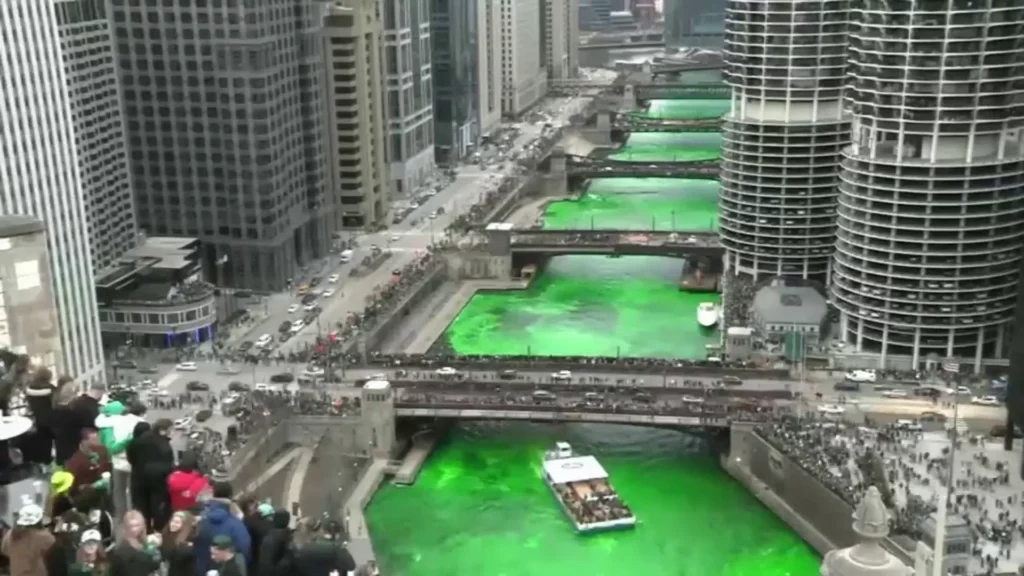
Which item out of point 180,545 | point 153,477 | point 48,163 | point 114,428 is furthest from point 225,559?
point 48,163

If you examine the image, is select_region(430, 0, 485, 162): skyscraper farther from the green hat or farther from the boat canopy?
the green hat

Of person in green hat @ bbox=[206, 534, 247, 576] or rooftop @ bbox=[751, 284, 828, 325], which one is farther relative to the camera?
rooftop @ bbox=[751, 284, 828, 325]

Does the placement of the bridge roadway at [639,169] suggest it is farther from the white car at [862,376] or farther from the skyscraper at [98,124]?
the white car at [862,376]

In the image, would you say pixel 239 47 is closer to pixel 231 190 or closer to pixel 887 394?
pixel 231 190

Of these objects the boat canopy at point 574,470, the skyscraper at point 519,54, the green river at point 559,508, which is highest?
the skyscraper at point 519,54

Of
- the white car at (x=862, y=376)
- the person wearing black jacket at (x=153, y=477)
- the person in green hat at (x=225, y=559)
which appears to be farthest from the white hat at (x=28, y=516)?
the white car at (x=862, y=376)

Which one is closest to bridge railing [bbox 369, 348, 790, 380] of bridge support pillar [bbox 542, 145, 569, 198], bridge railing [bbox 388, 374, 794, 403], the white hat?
bridge railing [bbox 388, 374, 794, 403]
